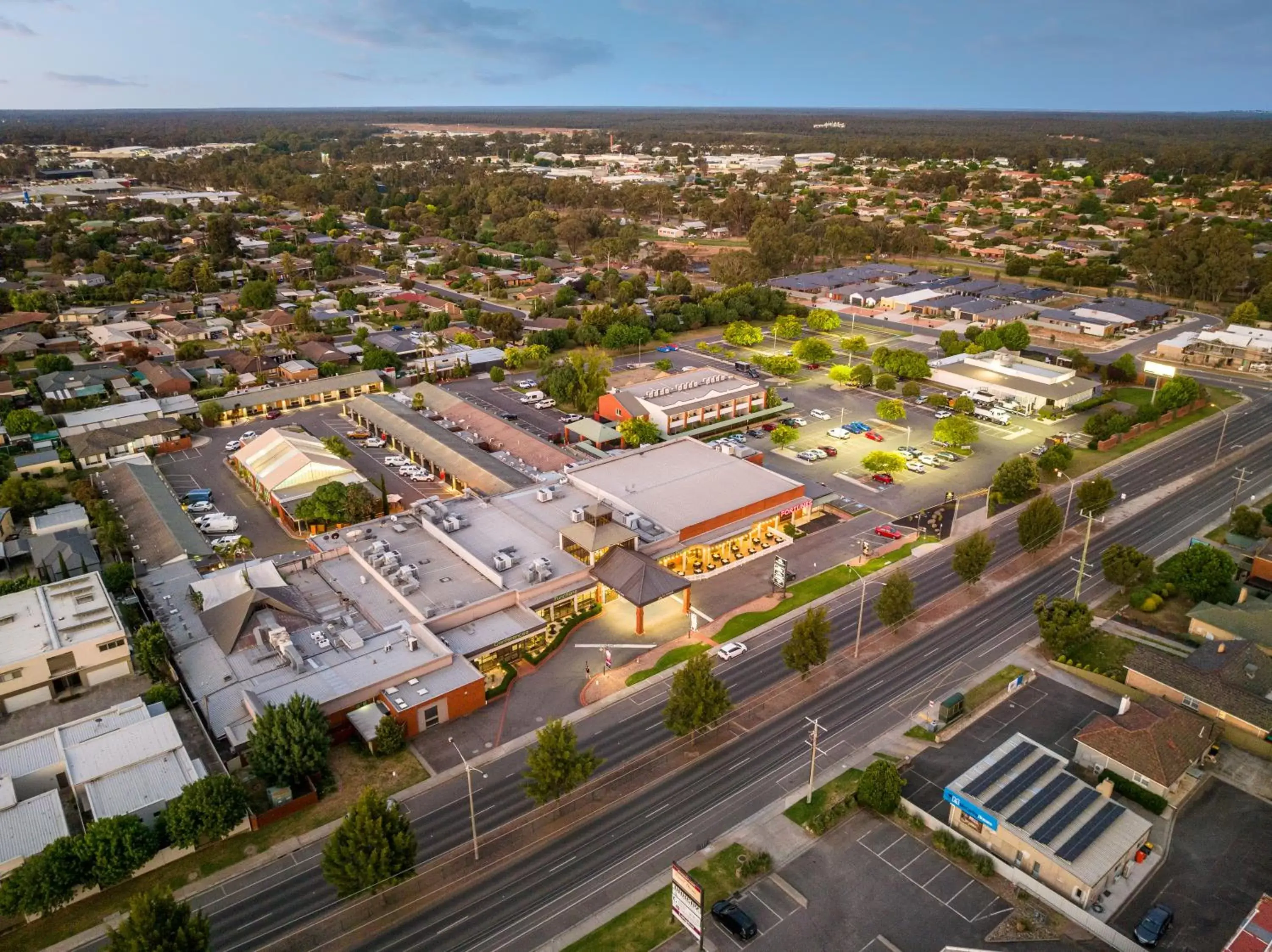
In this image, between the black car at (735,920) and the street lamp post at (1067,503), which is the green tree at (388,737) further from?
the street lamp post at (1067,503)

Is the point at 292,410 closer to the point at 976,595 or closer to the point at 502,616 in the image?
the point at 502,616

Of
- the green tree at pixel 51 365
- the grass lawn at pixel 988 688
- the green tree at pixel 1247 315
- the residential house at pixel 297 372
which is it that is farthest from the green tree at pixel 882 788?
A: the green tree at pixel 1247 315

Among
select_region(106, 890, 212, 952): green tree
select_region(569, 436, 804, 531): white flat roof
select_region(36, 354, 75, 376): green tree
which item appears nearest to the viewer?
select_region(106, 890, 212, 952): green tree

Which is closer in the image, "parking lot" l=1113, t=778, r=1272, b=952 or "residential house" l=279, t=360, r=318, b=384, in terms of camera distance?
"parking lot" l=1113, t=778, r=1272, b=952

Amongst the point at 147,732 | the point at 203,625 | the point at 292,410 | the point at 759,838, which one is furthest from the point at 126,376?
the point at 759,838

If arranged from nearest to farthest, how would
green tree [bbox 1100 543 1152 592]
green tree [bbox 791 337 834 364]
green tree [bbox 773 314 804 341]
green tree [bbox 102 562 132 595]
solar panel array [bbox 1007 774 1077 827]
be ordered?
solar panel array [bbox 1007 774 1077 827], green tree [bbox 102 562 132 595], green tree [bbox 1100 543 1152 592], green tree [bbox 791 337 834 364], green tree [bbox 773 314 804 341]

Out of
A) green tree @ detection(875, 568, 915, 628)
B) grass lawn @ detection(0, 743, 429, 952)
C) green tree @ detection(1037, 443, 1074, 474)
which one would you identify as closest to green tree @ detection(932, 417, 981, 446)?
green tree @ detection(1037, 443, 1074, 474)

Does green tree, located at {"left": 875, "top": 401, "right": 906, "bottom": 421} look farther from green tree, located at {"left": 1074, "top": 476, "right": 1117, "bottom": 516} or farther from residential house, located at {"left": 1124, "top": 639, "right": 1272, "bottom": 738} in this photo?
residential house, located at {"left": 1124, "top": 639, "right": 1272, "bottom": 738}
